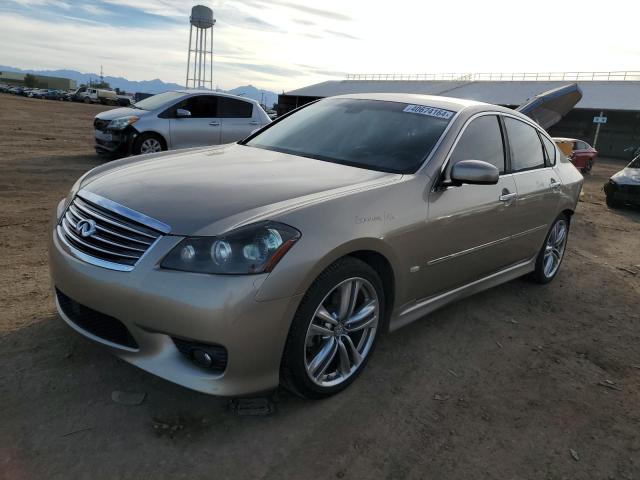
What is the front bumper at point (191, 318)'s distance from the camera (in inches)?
89.0

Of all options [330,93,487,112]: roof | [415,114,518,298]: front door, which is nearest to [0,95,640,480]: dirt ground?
[415,114,518,298]: front door

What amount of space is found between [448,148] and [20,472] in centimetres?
286

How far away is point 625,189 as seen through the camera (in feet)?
36.7

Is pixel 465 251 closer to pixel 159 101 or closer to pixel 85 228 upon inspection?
pixel 85 228

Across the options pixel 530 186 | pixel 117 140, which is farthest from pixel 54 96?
pixel 530 186

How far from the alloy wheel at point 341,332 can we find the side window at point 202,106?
8.35 meters

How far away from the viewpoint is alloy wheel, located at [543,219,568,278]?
5023mm

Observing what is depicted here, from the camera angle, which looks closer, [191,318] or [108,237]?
[191,318]

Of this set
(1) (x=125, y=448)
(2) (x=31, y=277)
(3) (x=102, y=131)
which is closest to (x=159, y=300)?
(1) (x=125, y=448)

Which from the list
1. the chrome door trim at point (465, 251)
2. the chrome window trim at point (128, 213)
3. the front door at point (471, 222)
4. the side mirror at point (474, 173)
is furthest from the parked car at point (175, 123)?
the side mirror at point (474, 173)

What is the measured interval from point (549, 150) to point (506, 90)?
48961 mm

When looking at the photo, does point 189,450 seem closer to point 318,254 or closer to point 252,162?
point 318,254

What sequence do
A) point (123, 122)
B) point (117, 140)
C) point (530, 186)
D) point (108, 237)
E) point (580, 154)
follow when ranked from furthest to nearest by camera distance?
point (580, 154), point (117, 140), point (123, 122), point (530, 186), point (108, 237)

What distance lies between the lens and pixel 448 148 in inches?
135
